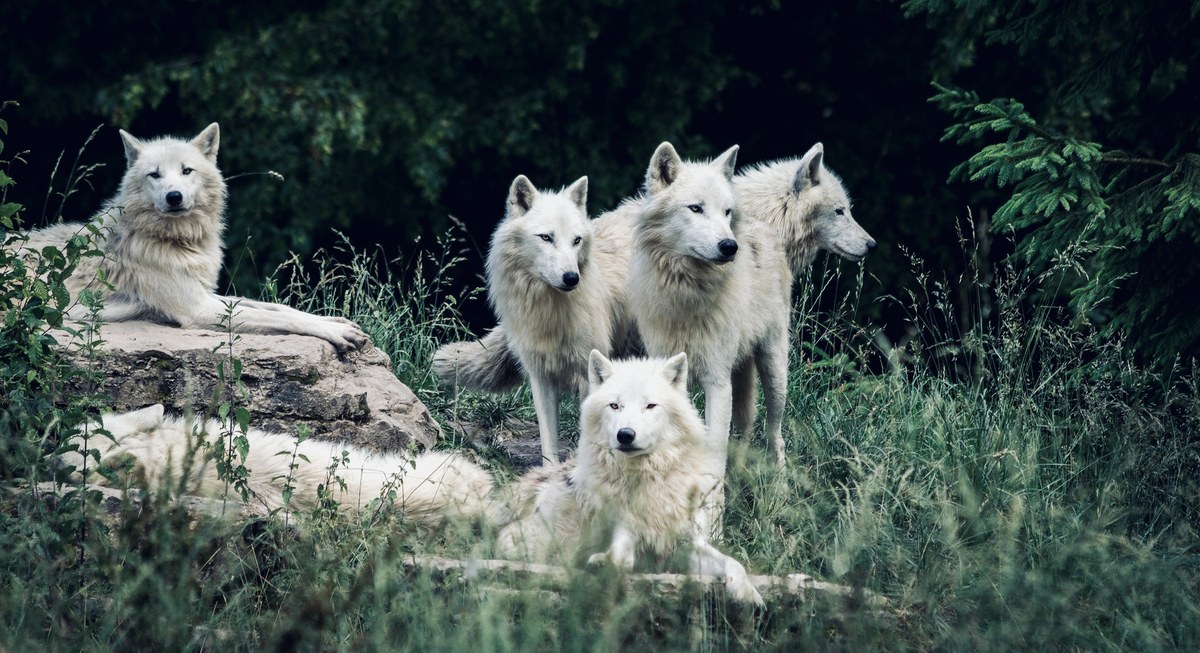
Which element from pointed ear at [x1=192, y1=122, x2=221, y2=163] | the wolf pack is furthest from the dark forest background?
the wolf pack

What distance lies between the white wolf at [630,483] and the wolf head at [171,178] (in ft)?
8.51

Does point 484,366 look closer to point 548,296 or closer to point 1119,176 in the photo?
point 548,296

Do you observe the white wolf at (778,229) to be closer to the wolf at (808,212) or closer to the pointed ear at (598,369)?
the wolf at (808,212)

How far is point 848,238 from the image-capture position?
6344 mm

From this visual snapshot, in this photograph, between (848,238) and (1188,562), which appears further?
(848,238)

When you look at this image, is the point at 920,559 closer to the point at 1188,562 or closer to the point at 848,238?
the point at 1188,562

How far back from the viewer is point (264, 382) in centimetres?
559

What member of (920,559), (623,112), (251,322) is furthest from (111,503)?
(623,112)

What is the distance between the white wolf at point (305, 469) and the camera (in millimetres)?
4648

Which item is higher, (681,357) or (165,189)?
(165,189)

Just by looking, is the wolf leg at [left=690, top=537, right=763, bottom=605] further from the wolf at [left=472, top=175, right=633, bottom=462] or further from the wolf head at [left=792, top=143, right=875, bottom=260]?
the wolf head at [left=792, top=143, right=875, bottom=260]

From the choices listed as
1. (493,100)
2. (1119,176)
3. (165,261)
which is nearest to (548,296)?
(165,261)

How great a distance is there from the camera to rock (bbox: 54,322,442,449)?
217 inches

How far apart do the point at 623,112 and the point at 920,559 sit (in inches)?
313
